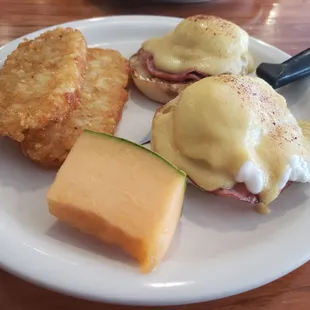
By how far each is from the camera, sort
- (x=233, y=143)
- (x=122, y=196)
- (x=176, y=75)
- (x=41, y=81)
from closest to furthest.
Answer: (x=122, y=196), (x=233, y=143), (x=41, y=81), (x=176, y=75)

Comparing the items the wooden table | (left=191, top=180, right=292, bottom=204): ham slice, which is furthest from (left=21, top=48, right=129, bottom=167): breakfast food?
the wooden table

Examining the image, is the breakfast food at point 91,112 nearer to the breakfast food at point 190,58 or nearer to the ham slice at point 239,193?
the breakfast food at point 190,58

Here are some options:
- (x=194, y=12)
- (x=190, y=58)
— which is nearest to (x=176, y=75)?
(x=190, y=58)

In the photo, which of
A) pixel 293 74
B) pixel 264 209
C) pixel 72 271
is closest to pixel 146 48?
pixel 293 74

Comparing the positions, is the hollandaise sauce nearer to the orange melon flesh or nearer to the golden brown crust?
the golden brown crust

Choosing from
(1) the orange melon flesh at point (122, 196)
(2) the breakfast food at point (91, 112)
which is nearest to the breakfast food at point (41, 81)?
(2) the breakfast food at point (91, 112)

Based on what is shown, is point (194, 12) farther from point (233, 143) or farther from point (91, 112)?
point (233, 143)

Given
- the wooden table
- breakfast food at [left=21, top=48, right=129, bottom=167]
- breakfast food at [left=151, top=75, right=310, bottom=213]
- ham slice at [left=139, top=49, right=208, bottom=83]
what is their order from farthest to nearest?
the wooden table
ham slice at [left=139, top=49, right=208, bottom=83]
breakfast food at [left=21, top=48, right=129, bottom=167]
breakfast food at [left=151, top=75, right=310, bottom=213]
